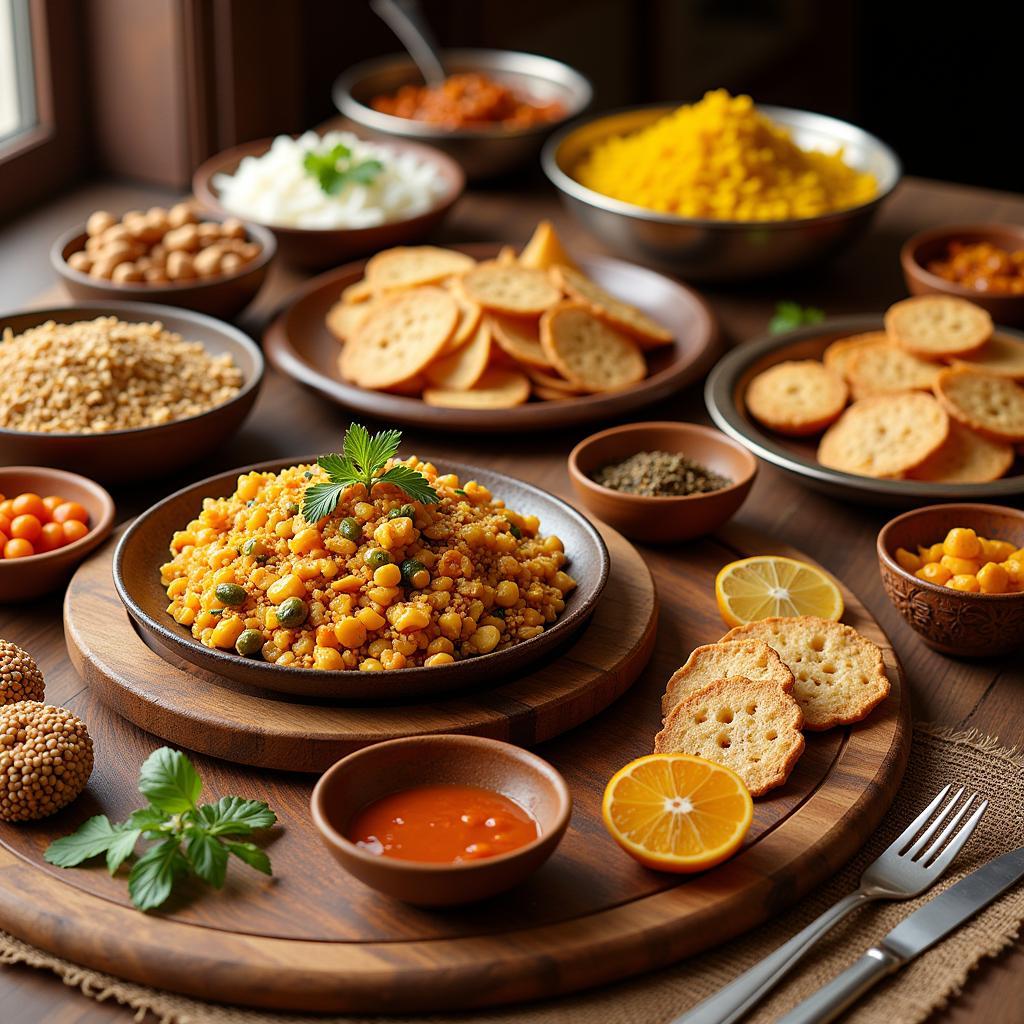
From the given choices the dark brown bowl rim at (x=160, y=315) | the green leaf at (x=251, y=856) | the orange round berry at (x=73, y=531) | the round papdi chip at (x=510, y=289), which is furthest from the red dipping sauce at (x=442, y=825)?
the round papdi chip at (x=510, y=289)

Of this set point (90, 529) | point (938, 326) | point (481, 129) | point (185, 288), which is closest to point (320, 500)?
point (90, 529)

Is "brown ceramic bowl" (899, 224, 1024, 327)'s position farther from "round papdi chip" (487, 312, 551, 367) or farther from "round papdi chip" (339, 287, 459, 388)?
"round papdi chip" (339, 287, 459, 388)

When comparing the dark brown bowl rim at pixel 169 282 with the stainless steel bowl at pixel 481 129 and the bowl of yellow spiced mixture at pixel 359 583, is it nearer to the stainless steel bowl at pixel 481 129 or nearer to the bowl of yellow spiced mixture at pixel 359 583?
the stainless steel bowl at pixel 481 129

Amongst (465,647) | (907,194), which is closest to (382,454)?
(465,647)

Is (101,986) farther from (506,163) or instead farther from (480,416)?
(506,163)

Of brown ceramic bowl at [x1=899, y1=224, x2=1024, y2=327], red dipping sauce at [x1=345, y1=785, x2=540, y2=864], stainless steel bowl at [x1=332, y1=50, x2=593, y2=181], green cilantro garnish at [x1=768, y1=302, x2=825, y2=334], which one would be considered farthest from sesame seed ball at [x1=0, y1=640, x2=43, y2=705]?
stainless steel bowl at [x1=332, y1=50, x2=593, y2=181]

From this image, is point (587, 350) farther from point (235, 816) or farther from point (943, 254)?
point (235, 816)
